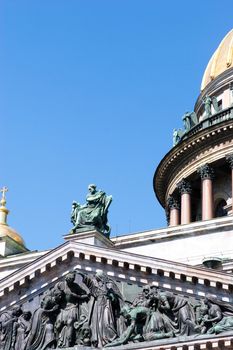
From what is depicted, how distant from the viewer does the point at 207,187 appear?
57.2 meters

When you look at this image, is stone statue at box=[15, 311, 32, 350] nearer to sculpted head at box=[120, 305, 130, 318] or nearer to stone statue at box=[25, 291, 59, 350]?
stone statue at box=[25, 291, 59, 350]

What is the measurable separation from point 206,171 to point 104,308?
23344 millimetres

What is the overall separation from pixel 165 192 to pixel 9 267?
61.3 ft

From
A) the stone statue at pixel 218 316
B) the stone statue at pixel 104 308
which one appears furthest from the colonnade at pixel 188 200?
the stone statue at pixel 218 316

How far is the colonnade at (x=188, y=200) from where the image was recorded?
56.3 m

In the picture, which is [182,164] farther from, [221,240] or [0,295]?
[0,295]

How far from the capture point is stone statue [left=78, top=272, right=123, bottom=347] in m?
34.6

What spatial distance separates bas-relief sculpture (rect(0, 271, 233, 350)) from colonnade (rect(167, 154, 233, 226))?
20.5 meters

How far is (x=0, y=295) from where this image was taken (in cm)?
3706

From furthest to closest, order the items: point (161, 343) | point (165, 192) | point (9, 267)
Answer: point (165, 192)
point (9, 267)
point (161, 343)

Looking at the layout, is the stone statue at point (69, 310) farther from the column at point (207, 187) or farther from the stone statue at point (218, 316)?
the column at point (207, 187)

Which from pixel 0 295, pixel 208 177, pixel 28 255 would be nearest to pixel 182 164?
pixel 208 177

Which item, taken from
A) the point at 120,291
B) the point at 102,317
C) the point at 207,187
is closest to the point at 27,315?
the point at 102,317

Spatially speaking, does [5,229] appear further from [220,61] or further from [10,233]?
[220,61]
